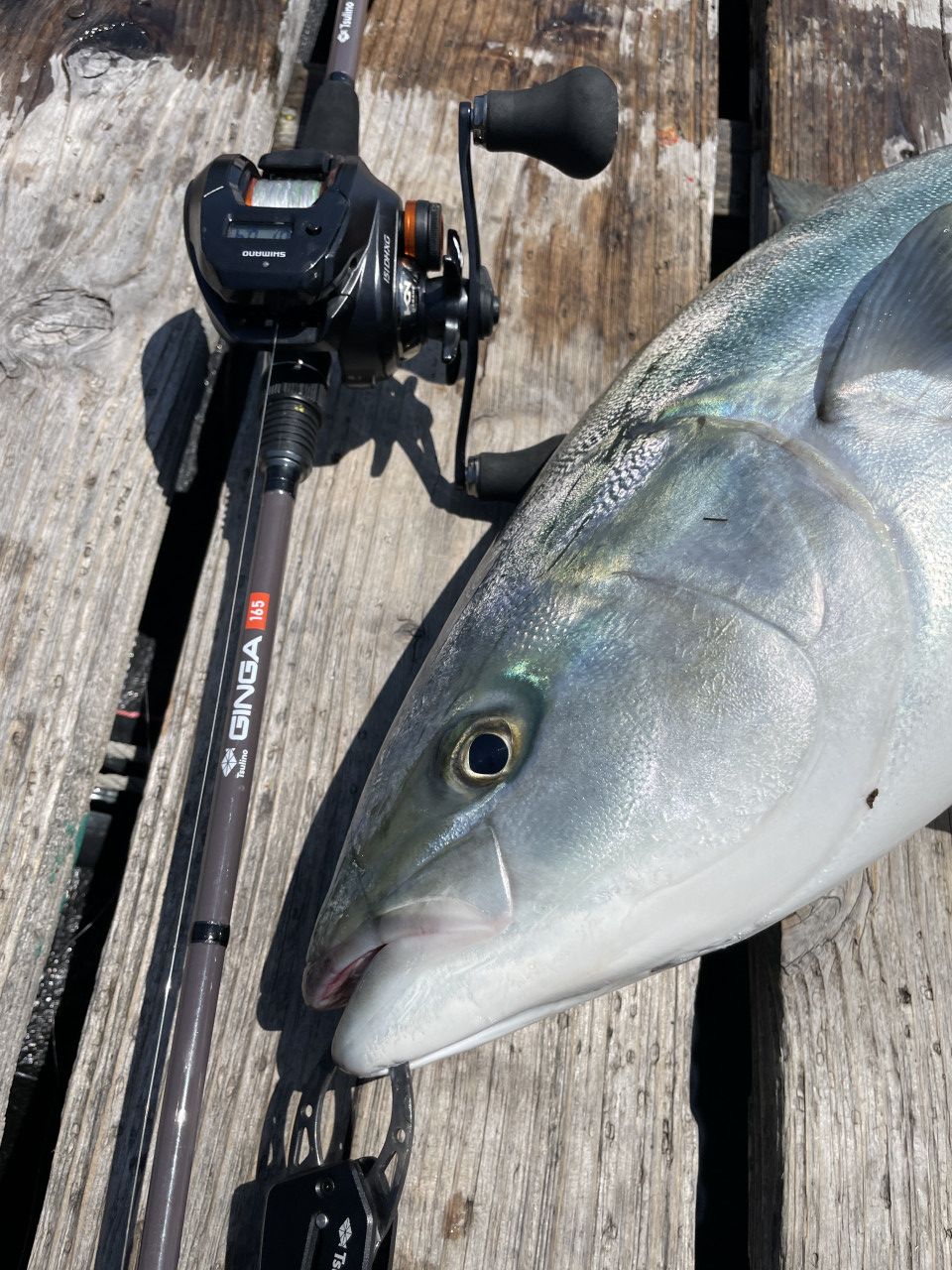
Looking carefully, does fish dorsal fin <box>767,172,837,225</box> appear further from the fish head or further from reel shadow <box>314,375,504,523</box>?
the fish head

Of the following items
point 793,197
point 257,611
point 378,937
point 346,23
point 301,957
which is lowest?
point 301,957

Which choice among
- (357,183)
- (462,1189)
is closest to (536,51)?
(357,183)

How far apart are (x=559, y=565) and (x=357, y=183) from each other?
0.85m

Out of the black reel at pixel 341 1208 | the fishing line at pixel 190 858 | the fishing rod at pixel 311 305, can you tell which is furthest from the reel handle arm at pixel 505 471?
the black reel at pixel 341 1208

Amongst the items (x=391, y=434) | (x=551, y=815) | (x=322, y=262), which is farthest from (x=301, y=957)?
(x=322, y=262)

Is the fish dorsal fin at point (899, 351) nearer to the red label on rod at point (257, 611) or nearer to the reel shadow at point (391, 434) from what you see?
the reel shadow at point (391, 434)

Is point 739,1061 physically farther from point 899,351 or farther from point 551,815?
point 899,351

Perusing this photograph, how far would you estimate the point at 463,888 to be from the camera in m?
1.16

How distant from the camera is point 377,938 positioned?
1.20 metres

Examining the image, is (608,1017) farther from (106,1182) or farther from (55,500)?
(55,500)

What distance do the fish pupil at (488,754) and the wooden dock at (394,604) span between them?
0.53m

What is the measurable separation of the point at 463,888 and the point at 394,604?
2.73 feet

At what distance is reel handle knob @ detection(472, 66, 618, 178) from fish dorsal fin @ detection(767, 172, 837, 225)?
1.56 ft

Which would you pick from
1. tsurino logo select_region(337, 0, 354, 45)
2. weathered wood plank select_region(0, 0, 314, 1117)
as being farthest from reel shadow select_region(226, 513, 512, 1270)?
tsurino logo select_region(337, 0, 354, 45)
